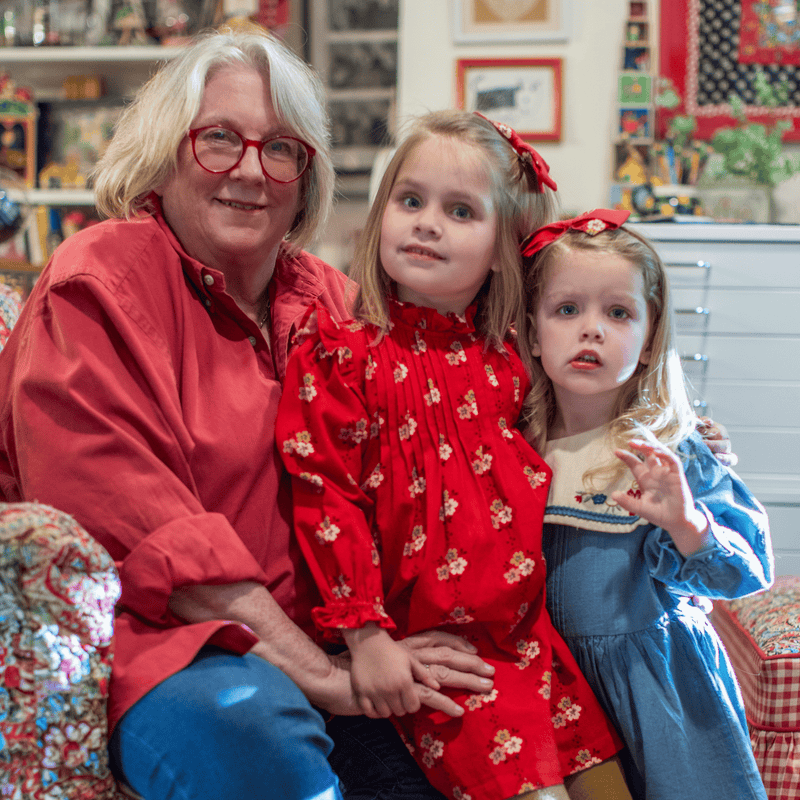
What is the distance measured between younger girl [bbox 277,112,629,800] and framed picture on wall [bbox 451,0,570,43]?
2147 millimetres

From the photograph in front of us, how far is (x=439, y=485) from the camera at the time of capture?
119 centimetres

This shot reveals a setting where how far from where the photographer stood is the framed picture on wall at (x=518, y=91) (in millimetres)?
3178

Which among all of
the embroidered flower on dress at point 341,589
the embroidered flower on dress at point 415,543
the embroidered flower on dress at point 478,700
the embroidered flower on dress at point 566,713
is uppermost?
the embroidered flower on dress at point 415,543

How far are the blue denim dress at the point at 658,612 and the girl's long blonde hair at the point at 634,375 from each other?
0.12 feet

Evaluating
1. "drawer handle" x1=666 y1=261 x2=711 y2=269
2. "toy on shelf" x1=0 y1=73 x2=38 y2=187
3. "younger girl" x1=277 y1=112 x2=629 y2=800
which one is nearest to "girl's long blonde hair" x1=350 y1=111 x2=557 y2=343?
"younger girl" x1=277 y1=112 x2=629 y2=800

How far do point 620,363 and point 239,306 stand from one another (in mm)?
608

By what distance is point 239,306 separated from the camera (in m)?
1.35

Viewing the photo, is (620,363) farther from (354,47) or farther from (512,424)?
(354,47)

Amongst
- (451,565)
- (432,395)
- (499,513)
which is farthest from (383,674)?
(432,395)

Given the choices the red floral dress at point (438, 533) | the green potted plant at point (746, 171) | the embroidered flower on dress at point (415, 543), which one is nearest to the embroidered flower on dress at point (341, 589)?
the red floral dress at point (438, 533)

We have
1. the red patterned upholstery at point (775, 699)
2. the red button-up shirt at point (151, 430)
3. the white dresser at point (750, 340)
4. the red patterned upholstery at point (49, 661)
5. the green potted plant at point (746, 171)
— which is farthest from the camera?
the green potted plant at point (746, 171)

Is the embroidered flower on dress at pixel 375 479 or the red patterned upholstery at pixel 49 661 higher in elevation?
the embroidered flower on dress at pixel 375 479

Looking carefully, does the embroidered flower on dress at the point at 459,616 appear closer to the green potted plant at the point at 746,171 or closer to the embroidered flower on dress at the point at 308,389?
the embroidered flower on dress at the point at 308,389

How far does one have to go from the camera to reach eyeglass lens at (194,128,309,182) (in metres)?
1.28
